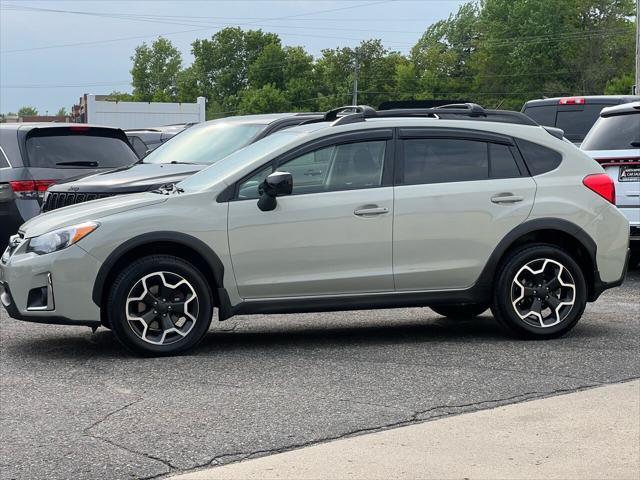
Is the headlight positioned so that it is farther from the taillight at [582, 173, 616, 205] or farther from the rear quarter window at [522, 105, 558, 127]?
the rear quarter window at [522, 105, 558, 127]

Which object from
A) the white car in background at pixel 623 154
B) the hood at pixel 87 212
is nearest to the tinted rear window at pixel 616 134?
the white car in background at pixel 623 154

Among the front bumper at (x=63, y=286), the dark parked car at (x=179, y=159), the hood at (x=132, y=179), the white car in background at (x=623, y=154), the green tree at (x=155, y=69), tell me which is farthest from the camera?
the green tree at (x=155, y=69)

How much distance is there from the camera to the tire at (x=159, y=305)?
7.64m

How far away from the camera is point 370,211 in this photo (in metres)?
8.06

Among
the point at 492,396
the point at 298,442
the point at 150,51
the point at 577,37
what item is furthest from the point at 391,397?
the point at 150,51

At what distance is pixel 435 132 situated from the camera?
8.45m

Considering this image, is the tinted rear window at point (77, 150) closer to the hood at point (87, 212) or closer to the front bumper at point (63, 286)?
the hood at point (87, 212)

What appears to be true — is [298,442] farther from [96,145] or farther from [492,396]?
[96,145]

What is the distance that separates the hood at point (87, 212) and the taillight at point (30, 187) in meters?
3.92

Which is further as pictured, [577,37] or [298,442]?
[577,37]

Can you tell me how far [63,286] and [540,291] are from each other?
3407 mm

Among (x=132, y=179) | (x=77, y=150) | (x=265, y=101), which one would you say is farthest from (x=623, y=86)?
(x=132, y=179)

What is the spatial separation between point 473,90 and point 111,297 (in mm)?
107305

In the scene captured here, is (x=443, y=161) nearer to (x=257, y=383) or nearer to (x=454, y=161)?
(x=454, y=161)
